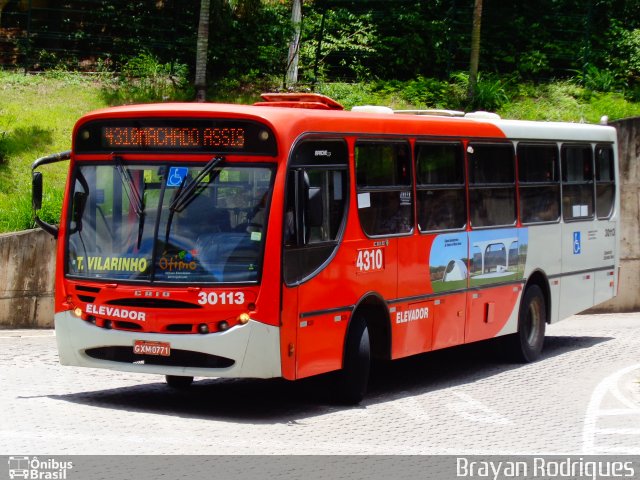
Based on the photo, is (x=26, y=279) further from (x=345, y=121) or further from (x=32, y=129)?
(x=345, y=121)

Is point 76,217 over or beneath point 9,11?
beneath

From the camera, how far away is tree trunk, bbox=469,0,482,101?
98.2 ft

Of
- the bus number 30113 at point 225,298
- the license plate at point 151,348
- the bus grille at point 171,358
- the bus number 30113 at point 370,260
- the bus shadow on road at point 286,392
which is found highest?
the bus number 30113 at point 370,260

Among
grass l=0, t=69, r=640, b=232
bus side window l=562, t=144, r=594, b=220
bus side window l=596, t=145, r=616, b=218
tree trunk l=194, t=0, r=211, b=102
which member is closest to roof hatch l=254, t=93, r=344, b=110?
bus side window l=562, t=144, r=594, b=220

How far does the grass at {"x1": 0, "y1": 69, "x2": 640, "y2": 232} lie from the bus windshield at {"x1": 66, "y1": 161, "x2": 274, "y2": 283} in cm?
1059

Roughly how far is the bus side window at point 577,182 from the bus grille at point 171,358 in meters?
8.01

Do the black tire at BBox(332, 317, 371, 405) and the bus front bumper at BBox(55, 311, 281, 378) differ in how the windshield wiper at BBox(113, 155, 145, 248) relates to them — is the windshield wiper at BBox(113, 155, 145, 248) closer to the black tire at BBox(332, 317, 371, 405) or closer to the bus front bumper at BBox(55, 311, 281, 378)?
the bus front bumper at BBox(55, 311, 281, 378)

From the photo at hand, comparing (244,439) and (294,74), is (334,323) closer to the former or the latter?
(244,439)

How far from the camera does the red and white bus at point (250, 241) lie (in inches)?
460

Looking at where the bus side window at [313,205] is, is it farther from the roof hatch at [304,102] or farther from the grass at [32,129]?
the grass at [32,129]

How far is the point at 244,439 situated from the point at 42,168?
14.0 metres

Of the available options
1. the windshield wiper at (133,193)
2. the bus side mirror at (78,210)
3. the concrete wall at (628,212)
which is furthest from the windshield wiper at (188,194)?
the concrete wall at (628,212)

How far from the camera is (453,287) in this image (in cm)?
1510

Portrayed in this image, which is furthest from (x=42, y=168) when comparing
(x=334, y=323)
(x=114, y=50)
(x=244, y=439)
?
(x=244, y=439)
